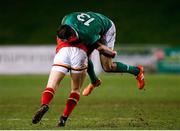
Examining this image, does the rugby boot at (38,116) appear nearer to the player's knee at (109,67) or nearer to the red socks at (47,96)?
the red socks at (47,96)

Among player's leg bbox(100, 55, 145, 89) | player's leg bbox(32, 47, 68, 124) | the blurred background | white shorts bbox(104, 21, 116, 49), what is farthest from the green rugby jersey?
the blurred background

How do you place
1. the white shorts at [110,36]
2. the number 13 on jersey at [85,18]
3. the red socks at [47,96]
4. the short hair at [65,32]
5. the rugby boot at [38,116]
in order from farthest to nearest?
the white shorts at [110,36], the number 13 on jersey at [85,18], the short hair at [65,32], the red socks at [47,96], the rugby boot at [38,116]

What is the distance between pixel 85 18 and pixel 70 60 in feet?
2.32

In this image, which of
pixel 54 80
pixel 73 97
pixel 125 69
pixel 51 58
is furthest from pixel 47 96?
pixel 51 58

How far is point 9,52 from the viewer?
104 feet

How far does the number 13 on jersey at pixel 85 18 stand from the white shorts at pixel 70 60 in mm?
439

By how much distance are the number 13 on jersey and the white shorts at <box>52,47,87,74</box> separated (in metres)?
0.44

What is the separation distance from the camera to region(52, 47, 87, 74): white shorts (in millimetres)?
10625

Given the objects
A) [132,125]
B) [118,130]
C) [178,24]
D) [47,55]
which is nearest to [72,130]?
[118,130]

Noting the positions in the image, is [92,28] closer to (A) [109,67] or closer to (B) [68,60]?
(B) [68,60]

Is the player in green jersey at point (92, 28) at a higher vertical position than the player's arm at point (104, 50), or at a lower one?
higher

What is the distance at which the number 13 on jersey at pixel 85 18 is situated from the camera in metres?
10.7

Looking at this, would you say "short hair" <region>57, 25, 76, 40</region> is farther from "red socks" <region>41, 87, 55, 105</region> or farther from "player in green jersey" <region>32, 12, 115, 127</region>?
"red socks" <region>41, 87, 55, 105</region>

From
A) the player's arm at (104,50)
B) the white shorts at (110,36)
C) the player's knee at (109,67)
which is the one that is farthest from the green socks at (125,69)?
the player's arm at (104,50)
